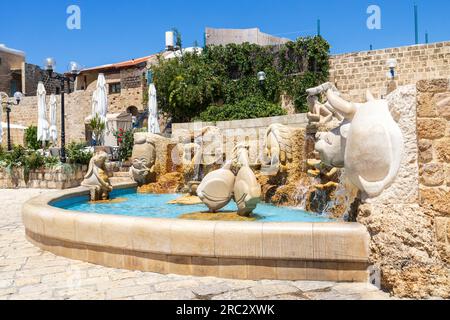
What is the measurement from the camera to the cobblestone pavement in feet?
12.2

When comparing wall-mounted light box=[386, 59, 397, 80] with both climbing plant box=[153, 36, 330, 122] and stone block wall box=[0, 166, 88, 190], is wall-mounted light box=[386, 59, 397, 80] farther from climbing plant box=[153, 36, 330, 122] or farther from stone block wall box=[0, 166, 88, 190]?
stone block wall box=[0, 166, 88, 190]

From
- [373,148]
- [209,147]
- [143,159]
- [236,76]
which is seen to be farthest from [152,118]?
[373,148]

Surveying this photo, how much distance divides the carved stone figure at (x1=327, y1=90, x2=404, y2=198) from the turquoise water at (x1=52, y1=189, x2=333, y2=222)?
262 cm

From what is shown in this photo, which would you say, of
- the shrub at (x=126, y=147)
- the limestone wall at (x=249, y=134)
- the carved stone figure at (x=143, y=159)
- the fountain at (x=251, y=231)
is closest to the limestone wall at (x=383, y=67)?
the limestone wall at (x=249, y=134)

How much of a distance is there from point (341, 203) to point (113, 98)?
29728 millimetres

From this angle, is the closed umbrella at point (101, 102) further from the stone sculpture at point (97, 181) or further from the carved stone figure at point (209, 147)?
the stone sculpture at point (97, 181)

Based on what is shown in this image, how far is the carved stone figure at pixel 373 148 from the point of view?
3740 mm

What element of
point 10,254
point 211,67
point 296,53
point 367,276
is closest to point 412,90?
point 367,276

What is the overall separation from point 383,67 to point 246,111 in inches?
281

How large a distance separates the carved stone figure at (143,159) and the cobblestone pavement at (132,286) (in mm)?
6582

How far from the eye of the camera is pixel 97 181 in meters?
9.17

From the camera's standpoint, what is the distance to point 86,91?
1366 inches

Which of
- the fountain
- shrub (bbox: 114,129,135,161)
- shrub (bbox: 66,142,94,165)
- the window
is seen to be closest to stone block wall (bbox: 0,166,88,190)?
shrub (bbox: 66,142,94,165)

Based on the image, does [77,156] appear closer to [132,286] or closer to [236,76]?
[236,76]
